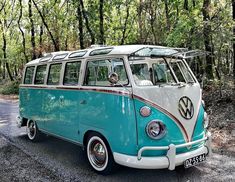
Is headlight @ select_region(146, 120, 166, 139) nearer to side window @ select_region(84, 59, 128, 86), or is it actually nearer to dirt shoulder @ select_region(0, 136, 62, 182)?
side window @ select_region(84, 59, 128, 86)

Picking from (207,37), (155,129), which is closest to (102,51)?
(155,129)

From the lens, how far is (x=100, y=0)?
18.3 m

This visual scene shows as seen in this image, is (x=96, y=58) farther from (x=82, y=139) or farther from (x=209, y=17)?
(x=209, y=17)

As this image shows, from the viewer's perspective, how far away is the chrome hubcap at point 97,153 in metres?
5.21

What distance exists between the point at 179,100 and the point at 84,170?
2169 mm

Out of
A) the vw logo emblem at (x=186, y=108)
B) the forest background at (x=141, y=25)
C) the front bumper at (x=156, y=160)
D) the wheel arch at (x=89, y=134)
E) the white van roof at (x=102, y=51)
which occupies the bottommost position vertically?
the front bumper at (x=156, y=160)

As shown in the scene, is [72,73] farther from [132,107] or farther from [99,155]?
[132,107]

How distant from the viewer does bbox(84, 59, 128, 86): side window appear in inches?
191

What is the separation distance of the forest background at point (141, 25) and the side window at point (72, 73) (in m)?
5.73

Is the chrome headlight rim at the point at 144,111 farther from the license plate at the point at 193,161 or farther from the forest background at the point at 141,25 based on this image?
the forest background at the point at 141,25

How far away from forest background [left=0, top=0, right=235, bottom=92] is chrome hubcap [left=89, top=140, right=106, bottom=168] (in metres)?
6.45

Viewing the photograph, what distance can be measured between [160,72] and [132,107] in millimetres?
1123

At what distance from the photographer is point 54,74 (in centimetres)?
651

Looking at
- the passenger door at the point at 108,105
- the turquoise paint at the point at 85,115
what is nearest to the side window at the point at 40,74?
the turquoise paint at the point at 85,115
